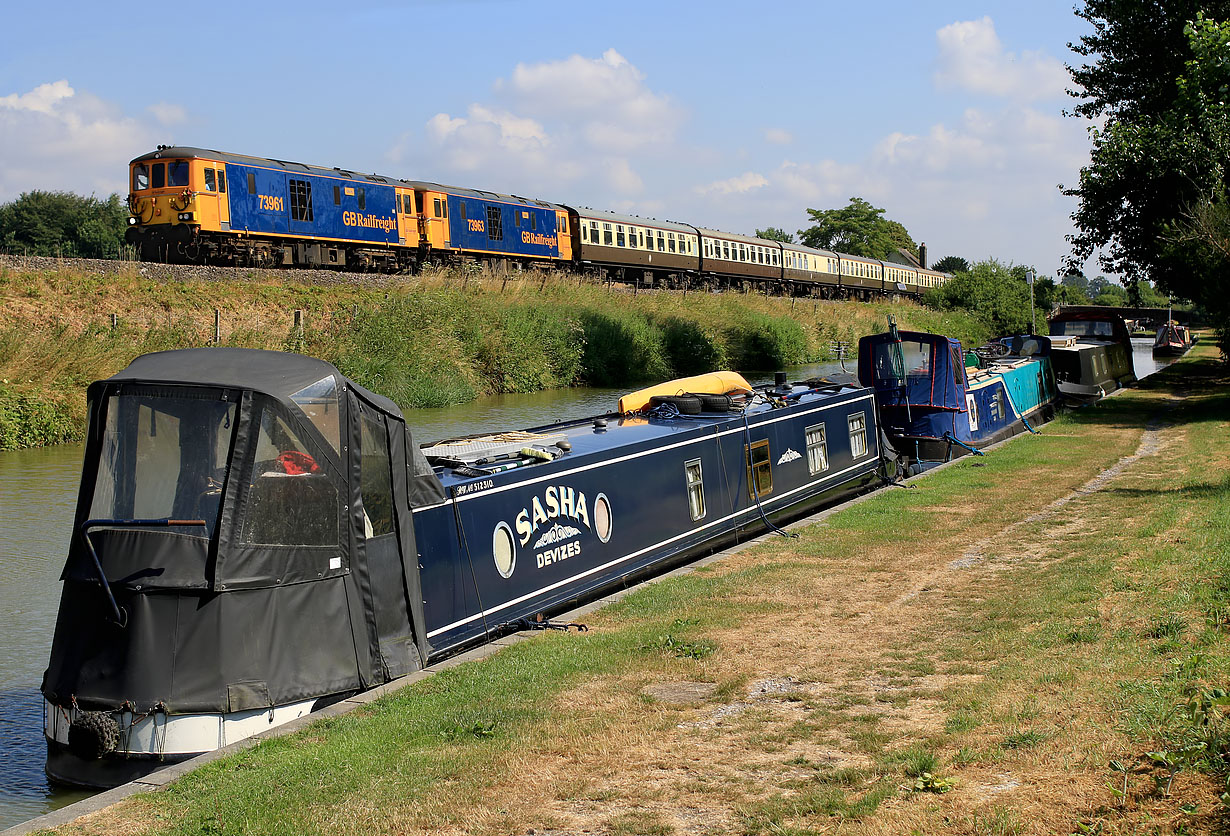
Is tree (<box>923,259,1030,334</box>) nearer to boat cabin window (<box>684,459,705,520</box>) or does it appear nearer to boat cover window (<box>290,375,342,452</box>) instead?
boat cabin window (<box>684,459,705,520</box>)

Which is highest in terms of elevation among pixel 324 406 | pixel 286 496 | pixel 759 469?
pixel 324 406

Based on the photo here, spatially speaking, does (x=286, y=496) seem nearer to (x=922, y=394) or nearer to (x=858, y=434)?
(x=858, y=434)

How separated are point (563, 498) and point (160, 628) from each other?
A: 434 centimetres

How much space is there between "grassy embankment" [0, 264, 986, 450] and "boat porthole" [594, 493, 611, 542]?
50.3ft

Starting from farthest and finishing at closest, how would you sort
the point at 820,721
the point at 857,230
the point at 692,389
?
1. the point at 857,230
2. the point at 692,389
3. the point at 820,721

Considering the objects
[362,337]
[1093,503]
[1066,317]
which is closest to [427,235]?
[362,337]

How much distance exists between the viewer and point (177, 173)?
28531 millimetres

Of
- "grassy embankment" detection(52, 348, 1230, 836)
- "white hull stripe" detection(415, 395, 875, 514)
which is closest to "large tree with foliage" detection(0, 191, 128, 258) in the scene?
"white hull stripe" detection(415, 395, 875, 514)

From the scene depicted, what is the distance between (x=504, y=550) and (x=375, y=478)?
1.95 metres

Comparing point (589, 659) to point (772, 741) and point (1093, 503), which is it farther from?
point (1093, 503)

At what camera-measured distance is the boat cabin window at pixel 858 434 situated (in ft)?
57.1

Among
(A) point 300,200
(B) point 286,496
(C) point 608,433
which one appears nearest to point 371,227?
(A) point 300,200

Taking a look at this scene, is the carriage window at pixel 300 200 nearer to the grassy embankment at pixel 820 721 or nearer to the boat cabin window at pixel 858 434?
the boat cabin window at pixel 858 434

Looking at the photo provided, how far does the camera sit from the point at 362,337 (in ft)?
97.6
